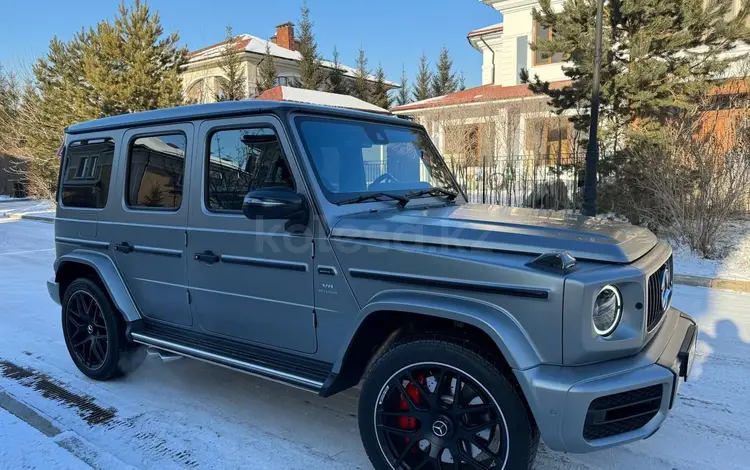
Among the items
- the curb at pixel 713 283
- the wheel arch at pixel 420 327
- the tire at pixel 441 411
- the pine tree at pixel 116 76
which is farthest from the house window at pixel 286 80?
the tire at pixel 441 411

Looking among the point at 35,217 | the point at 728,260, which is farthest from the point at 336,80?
the point at 728,260

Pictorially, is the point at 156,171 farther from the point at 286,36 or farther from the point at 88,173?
the point at 286,36

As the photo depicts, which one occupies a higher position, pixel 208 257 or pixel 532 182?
pixel 532 182

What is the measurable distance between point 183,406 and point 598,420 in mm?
2934

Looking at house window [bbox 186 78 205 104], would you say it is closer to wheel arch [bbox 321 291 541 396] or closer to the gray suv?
the gray suv

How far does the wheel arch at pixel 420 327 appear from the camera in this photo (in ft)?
7.59

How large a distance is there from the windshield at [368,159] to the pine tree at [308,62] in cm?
2732

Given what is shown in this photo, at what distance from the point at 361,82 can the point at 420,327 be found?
107ft

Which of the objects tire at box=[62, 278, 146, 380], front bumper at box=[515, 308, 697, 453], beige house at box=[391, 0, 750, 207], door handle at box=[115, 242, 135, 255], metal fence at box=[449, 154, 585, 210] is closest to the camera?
front bumper at box=[515, 308, 697, 453]

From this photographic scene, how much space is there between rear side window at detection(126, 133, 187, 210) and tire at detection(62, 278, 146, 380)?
904 mm

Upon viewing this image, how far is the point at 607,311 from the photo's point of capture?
233 centimetres

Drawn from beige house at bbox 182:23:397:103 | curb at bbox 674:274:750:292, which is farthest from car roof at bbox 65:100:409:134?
beige house at bbox 182:23:397:103

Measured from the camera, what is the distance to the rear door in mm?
3668

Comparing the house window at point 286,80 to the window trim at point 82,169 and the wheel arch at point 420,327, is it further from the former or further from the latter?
the wheel arch at point 420,327
